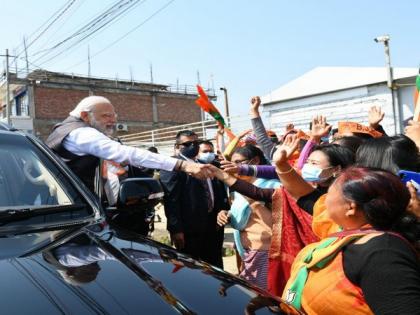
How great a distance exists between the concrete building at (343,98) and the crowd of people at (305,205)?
6.89m

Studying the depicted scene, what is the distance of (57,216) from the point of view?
207 cm

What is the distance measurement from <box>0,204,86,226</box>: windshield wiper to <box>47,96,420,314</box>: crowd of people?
0.89 m

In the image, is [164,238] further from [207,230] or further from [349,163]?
[349,163]

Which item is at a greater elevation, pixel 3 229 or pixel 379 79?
pixel 379 79

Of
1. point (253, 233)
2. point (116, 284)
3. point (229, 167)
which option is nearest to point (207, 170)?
point (229, 167)

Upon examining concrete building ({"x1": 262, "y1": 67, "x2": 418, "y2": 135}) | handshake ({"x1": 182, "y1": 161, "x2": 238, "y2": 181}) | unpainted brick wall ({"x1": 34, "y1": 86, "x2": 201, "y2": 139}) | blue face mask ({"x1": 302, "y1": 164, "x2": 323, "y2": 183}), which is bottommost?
blue face mask ({"x1": 302, "y1": 164, "x2": 323, "y2": 183})

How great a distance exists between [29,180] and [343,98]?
10.7 m

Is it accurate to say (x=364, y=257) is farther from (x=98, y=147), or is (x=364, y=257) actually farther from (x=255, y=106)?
(x=255, y=106)

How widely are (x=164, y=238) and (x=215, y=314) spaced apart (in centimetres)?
613

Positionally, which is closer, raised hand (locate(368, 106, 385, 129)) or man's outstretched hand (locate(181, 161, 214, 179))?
man's outstretched hand (locate(181, 161, 214, 179))

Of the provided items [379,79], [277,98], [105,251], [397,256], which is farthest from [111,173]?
[277,98]

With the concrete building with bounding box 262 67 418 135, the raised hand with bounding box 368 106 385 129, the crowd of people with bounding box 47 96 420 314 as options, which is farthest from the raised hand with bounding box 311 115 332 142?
the concrete building with bounding box 262 67 418 135

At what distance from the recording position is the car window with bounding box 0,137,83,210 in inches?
86.3

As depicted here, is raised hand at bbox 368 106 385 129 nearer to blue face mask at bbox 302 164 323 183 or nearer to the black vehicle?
blue face mask at bbox 302 164 323 183
